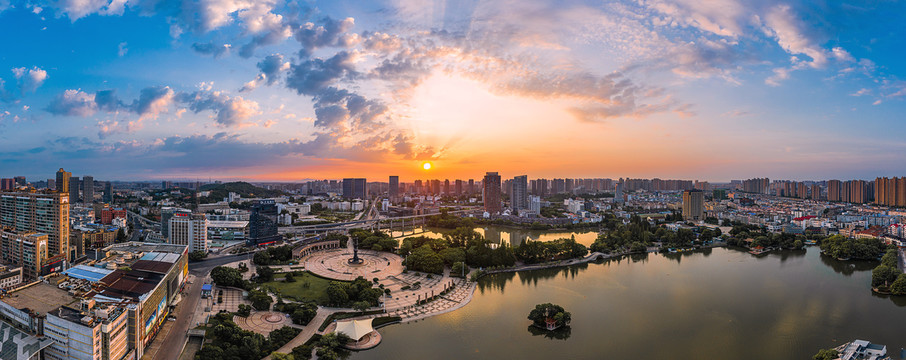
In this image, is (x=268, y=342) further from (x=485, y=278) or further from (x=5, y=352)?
(x=485, y=278)

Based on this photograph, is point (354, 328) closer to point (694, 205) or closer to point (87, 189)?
point (694, 205)

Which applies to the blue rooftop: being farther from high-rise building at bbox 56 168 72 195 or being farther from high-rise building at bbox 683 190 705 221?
high-rise building at bbox 683 190 705 221

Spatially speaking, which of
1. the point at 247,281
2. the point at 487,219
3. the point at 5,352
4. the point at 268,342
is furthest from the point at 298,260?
the point at 487,219

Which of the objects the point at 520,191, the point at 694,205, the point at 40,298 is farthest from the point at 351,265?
the point at 694,205

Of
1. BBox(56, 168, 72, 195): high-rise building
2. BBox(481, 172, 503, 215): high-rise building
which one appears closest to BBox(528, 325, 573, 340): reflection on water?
BBox(481, 172, 503, 215): high-rise building

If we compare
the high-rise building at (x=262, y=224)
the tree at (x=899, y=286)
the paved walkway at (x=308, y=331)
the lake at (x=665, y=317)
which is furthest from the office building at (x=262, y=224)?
the tree at (x=899, y=286)

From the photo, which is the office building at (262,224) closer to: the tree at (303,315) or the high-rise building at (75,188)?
A: the tree at (303,315)
